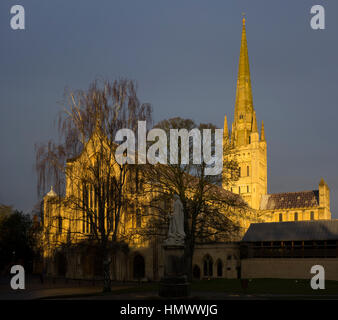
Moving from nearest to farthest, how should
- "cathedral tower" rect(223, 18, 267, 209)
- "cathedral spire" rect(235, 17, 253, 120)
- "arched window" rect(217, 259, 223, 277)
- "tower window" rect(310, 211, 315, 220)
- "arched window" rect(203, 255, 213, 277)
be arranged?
"arched window" rect(217, 259, 223, 277) < "arched window" rect(203, 255, 213, 277) < "tower window" rect(310, 211, 315, 220) < "cathedral tower" rect(223, 18, 267, 209) < "cathedral spire" rect(235, 17, 253, 120)

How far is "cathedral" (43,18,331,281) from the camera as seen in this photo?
159 feet

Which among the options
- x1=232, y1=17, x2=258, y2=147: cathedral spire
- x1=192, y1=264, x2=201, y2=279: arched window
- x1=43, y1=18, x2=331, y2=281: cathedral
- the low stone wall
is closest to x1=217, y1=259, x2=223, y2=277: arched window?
x1=43, y1=18, x2=331, y2=281: cathedral

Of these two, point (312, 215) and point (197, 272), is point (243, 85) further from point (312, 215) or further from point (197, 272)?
point (197, 272)

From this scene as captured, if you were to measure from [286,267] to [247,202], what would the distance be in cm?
5056

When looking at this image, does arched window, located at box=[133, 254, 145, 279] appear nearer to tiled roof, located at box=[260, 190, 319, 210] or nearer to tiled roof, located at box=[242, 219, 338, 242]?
tiled roof, located at box=[242, 219, 338, 242]

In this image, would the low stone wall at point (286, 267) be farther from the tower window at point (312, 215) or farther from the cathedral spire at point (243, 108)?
the cathedral spire at point (243, 108)

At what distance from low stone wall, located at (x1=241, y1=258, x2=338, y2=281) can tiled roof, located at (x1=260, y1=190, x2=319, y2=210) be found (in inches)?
1719

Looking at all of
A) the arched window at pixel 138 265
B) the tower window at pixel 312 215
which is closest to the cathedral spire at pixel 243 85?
the tower window at pixel 312 215

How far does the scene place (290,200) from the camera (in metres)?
89.6

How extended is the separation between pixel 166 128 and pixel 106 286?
13776 millimetres

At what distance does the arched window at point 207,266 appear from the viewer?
51069mm

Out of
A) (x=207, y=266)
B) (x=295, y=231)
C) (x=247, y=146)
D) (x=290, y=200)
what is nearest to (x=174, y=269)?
(x=295, y=231)
